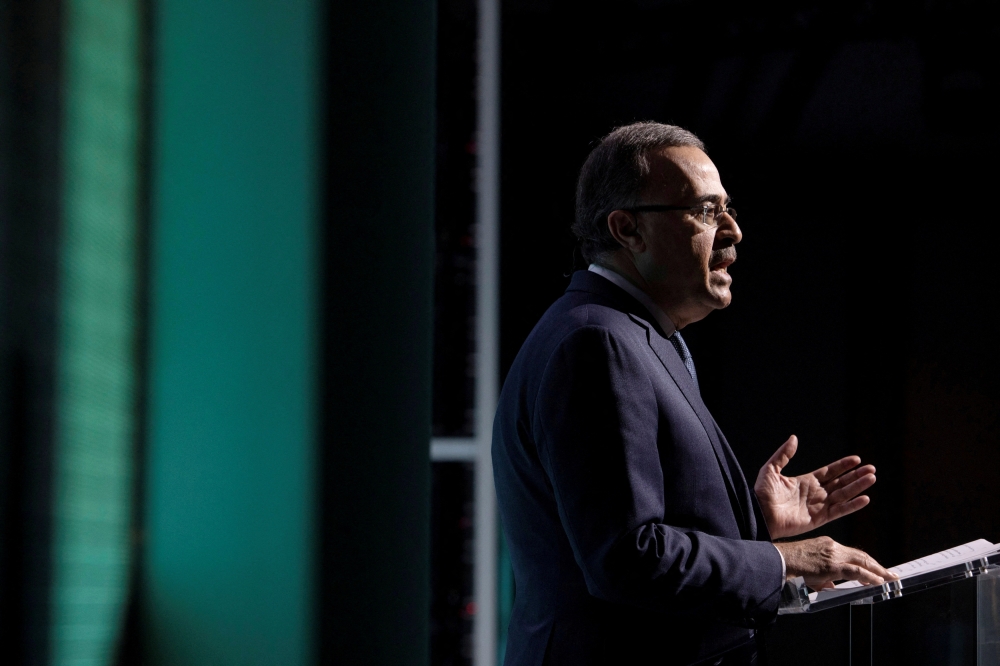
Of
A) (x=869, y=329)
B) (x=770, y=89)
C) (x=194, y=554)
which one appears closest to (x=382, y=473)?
(x=194, y=554)

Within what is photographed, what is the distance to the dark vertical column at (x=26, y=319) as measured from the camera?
1544 mm

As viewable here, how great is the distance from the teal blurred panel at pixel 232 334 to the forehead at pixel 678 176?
32.6 inches

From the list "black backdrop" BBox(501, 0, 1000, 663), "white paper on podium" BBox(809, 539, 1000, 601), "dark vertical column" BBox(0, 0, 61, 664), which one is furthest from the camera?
"black backdrop" BBox(501, 0, 1000, 663)

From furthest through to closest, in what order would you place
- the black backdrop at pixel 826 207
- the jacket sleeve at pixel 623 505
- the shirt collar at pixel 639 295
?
the black backdrop at pixel 826 207 → the shirt collar at pixel 639 295 → the jacket sleeve at pixel 623 505

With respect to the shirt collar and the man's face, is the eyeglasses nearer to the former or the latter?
the man's face

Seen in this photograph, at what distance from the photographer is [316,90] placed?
1.97 m

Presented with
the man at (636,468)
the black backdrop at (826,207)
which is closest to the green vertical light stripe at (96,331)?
the man at (636,468)

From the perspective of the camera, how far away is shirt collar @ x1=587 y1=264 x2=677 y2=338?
4.70ft

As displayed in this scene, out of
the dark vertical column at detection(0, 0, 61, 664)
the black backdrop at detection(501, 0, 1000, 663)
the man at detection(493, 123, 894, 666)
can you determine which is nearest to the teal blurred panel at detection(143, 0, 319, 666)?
the dark vertical column at detection(0, 0, 61, 664)

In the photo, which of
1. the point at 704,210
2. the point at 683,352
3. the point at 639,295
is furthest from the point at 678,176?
the point at 683,352

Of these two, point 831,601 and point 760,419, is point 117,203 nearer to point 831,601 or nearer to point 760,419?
point 831,601

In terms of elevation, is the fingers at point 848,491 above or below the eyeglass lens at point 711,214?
below

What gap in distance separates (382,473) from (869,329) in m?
1.56

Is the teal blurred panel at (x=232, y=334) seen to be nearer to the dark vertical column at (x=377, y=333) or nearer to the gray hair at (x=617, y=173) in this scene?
the dark vertical column at (x=377, y=333)
